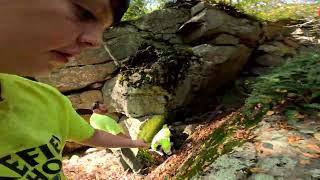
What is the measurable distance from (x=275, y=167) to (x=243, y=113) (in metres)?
1.76

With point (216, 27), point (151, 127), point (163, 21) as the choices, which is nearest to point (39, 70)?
point (151, 127)

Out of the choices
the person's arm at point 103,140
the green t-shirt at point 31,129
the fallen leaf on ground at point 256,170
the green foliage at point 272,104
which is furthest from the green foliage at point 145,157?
the green t-shirt at point 31,129

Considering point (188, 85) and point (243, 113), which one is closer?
point (243, 113)

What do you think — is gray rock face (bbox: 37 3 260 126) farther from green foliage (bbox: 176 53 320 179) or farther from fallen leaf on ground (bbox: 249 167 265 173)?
fallen leaf on ground (bbox: 249 167 265 173)

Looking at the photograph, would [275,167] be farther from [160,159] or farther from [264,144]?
[160,159]

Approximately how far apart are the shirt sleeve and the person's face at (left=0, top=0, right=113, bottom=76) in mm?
567

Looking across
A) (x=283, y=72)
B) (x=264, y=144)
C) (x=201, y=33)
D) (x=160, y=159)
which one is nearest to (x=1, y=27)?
(x=264, y=144)

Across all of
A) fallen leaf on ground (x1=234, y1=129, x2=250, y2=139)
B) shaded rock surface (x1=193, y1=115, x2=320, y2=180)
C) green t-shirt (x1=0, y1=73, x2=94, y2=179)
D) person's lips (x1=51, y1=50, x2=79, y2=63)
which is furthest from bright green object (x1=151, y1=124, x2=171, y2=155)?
person's lips (x1=51, y1=50, x2=79, y2=63)

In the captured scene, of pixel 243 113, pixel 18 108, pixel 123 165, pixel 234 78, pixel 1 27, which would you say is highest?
pixel 1 27

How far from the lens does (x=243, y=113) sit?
5809 millimetres

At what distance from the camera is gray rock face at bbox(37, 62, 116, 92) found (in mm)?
10070

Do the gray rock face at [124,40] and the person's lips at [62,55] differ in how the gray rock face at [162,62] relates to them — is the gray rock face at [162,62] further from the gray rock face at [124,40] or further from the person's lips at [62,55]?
the person's lips at [62,55]

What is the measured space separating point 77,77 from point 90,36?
9.30m

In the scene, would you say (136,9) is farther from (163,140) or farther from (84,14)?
(84,14)
